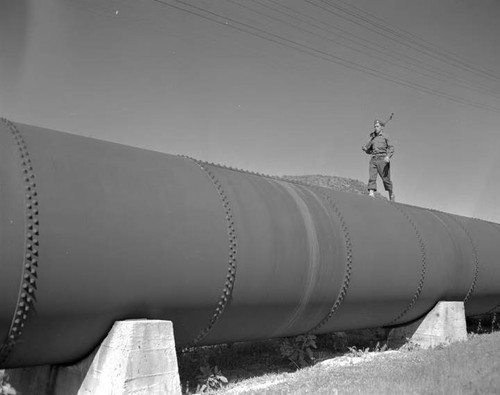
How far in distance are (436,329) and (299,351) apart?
10.4 feet

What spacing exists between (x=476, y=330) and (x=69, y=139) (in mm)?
10859

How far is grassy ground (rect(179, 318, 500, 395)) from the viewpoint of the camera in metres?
6.01

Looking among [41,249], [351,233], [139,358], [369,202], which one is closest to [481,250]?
[369,202]

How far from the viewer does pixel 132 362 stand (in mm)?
4809

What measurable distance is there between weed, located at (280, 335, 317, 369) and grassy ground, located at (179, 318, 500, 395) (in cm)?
10

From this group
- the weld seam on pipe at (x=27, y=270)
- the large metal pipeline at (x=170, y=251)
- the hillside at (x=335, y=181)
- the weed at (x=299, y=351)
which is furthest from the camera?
the hillside at (x=335, y=181)

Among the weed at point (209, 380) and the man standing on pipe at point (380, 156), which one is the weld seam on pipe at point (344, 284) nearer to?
the weed at point (209, 380)

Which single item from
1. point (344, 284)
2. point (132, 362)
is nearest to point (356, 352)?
point (344, 284)

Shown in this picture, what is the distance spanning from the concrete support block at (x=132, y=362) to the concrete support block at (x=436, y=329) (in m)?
6.00

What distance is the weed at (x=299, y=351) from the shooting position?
7891 millimetres

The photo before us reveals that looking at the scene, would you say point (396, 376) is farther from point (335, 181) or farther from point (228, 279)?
point (335, 181)

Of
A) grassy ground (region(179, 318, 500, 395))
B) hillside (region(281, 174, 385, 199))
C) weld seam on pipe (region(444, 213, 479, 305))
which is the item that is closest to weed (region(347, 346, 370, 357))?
grassy ground (region(179, 318, 500, 395))

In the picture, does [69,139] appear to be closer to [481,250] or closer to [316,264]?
[316,264]

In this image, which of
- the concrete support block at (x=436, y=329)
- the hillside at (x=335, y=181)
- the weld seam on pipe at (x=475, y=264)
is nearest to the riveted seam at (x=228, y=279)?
the concrete support block at (x=436, y=329)
